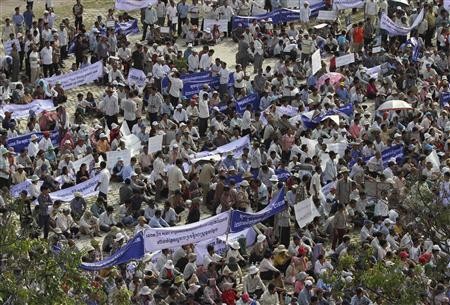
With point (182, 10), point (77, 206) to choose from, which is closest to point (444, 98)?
point (182, 10)

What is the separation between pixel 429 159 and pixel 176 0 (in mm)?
17724

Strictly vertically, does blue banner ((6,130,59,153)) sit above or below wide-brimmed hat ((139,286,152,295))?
below

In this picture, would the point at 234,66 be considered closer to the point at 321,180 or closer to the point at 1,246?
the point at 321,180

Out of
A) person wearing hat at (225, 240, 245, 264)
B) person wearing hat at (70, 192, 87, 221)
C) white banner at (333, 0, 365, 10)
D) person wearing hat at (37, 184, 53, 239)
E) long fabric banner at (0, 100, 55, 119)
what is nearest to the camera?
person wearing hat at (225, 240, 245, 264)

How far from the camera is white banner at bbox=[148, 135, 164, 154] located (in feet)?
104

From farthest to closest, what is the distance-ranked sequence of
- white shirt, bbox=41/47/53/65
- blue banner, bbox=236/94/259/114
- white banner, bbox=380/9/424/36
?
white banner, bbox=380/9/424/36 → white shirt, bbox=41/47/53/65 → blue banner, bbox=236/94/259/114

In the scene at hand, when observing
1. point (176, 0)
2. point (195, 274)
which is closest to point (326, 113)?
point (195, 274)

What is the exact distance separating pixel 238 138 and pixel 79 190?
4613 millimetres

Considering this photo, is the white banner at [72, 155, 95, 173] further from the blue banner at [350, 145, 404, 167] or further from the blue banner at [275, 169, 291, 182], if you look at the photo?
the blue banner at [350, 145, 404, 167]

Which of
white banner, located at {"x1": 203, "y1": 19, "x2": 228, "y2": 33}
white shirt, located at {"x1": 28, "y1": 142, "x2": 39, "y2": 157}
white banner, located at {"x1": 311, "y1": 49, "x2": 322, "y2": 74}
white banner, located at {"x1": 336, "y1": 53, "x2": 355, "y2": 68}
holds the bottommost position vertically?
white banner, located at {"x1": 203, "y1": 19, "x2": 228, "y2": 33}

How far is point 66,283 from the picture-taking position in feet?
60.1

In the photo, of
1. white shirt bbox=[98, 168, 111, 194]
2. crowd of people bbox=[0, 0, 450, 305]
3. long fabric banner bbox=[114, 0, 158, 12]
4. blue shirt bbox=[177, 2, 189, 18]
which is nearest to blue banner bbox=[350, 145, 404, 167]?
crowd of people bbox=[0, 0, 450, 305]

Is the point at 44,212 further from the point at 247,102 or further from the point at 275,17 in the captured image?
the point at 275,17

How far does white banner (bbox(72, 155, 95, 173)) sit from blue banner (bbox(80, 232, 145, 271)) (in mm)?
5868
